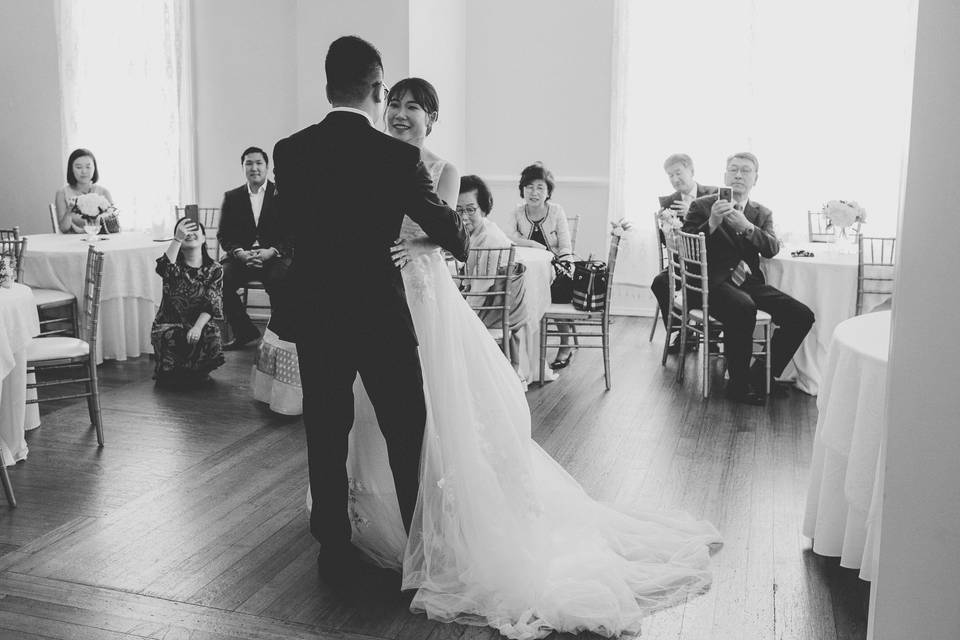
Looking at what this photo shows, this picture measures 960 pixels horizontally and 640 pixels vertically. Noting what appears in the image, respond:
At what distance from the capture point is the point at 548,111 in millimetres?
8672

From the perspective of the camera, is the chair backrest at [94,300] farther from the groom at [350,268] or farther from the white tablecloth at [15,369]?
the groom at [350,268]

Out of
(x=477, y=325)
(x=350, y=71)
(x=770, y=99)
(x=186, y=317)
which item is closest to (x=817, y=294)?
(x=770, y=99)

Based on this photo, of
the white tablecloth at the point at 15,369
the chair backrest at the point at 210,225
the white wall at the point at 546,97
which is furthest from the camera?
the white wall at the point at 546,97

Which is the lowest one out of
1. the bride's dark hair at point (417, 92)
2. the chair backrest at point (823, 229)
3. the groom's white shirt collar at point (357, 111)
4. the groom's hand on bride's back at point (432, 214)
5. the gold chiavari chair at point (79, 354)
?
the gold chiavari chair at point (79, 354)

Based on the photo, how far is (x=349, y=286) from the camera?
2.85m

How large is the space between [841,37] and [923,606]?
279 inches

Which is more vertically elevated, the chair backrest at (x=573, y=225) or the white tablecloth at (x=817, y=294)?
the chair backrest at (x=573, y=225)

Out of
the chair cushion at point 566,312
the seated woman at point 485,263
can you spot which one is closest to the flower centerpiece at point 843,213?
the chair cushion at point 566,312

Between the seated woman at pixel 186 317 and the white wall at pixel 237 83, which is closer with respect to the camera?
the seated woman at pixel 186 317

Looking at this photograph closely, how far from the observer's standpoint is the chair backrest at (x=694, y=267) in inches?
224

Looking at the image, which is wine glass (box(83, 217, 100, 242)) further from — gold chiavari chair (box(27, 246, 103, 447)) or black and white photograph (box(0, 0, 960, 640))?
gold chiavari chair (box(27, 246, 103, 447))

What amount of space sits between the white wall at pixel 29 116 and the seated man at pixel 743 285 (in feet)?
18.1

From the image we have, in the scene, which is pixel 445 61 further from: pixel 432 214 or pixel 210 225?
pixel 432 214

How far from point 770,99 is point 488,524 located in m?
6.00
